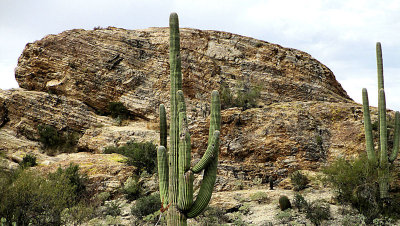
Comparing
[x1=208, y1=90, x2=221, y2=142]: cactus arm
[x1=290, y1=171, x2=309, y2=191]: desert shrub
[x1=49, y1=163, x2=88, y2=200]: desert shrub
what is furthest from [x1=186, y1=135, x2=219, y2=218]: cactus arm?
[x1=290, y1=171, x2=309, y2=191]: desert shrub

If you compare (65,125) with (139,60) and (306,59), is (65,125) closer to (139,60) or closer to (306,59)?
(139,60)

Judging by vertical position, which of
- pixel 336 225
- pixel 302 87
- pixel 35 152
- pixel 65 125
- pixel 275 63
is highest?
pixel 275 63

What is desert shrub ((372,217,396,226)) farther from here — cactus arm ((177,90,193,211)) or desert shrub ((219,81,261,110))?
desert shrub ((219,81,261,110))

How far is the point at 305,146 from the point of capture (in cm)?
1878

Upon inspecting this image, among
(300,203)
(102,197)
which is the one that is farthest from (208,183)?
(102,197)

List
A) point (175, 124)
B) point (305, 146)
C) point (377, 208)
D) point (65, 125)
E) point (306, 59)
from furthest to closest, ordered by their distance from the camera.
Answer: point (306, 59), point (65, 125), point (305, 146), point (377, 208), point (175, 124)

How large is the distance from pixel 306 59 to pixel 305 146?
12844mm

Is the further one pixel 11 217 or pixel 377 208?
pixel 377 208

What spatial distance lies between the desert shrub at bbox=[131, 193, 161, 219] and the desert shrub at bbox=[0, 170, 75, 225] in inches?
111

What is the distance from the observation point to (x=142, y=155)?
61.6ft

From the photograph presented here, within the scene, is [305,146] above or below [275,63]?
below

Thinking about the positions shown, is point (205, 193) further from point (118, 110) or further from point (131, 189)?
point (118, 110)

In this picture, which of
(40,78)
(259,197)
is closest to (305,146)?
(259,197)

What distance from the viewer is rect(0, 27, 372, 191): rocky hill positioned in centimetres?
1873
